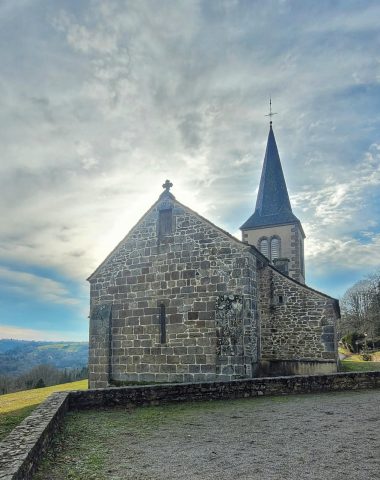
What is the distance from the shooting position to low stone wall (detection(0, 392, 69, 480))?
14.1 feet

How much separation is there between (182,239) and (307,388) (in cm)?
682

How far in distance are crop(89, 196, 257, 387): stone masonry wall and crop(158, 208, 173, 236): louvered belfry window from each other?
198mm

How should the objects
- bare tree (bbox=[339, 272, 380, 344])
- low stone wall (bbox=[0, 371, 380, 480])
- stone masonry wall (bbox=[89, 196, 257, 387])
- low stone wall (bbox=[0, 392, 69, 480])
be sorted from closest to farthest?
1. low stone wall (bbox=[0, 392, 69, 480])
2. low stone wall (bbox=[0, 371, 380, 480])
3. stone masonry wall (bbox=[89, 196, 257, 387])
4. bare tree (bbox=[339, 272, 380, 344])

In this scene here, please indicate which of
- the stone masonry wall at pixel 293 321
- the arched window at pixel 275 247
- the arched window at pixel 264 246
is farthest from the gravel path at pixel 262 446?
the arched window at pixel 264 246

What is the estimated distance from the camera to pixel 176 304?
14859mm

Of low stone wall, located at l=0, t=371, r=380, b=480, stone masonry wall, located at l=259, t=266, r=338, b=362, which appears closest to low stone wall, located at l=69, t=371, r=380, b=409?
low stone wall, located at l=0, t=371, r=380, b=480

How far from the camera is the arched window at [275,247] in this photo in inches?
1107

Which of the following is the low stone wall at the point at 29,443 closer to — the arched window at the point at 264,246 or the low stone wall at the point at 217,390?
the low stone wall at the point at 217,390

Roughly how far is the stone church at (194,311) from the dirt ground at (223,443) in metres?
4.39

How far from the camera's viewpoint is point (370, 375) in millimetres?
11977

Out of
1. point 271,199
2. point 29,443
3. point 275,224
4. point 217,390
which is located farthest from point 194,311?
point 271,199

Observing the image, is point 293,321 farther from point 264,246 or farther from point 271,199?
point 271,199

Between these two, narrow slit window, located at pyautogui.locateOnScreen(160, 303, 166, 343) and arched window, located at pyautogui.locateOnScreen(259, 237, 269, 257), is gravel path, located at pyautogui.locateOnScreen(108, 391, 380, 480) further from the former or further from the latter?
arched window, located at pyautogui.locateOnScreen(259, 237, 269, 257)

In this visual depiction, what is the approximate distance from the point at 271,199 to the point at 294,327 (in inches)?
620
